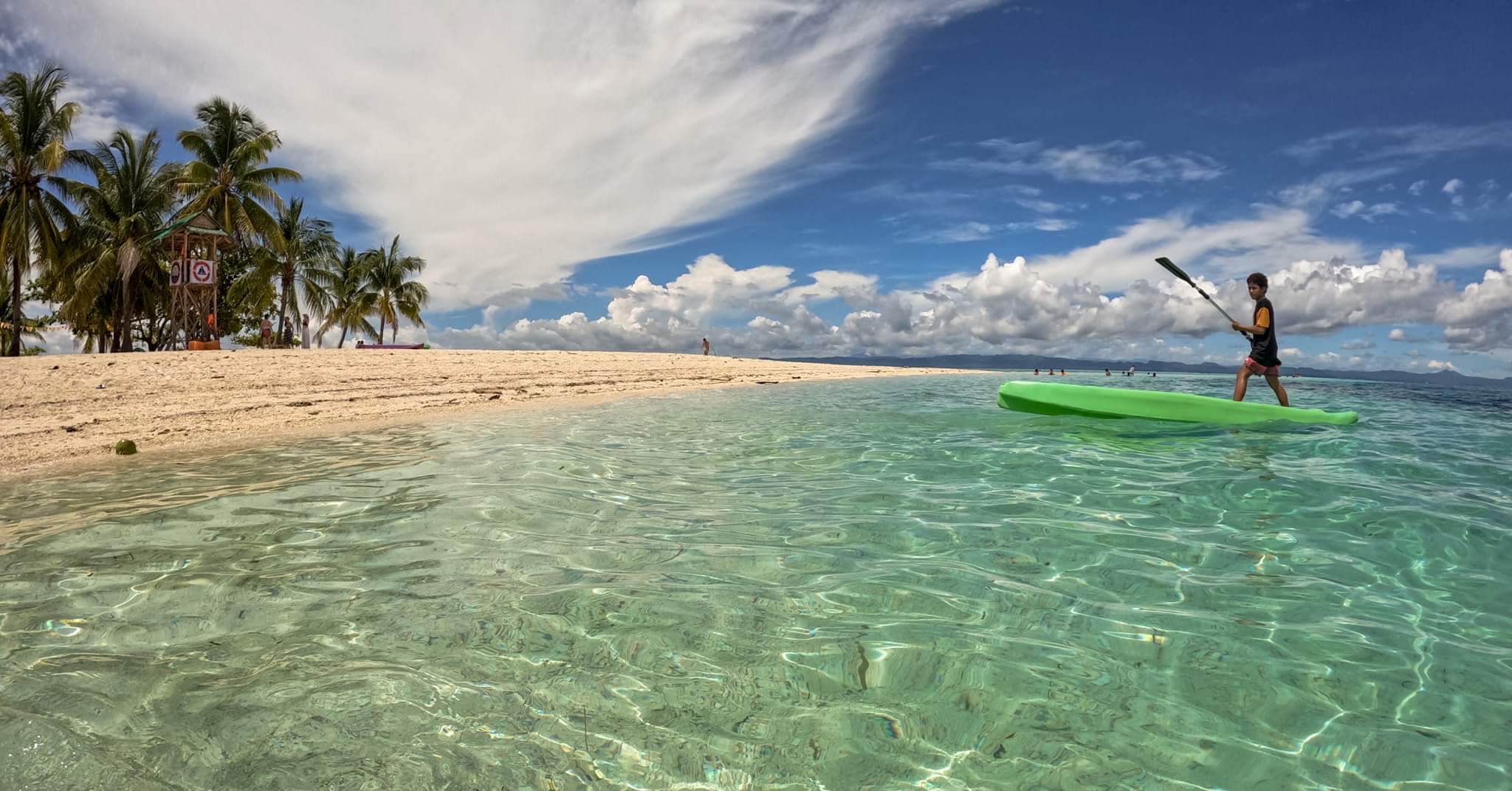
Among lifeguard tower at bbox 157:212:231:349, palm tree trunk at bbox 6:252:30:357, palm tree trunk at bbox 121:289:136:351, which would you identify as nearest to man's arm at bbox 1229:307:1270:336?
lifeguard tower at bbox 157:212:231:349

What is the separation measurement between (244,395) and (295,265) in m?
31.8

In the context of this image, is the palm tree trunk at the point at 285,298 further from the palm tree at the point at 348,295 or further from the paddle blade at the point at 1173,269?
the paddle blade at the point at 1173,269

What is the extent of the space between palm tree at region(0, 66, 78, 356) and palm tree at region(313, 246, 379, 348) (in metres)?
17.1

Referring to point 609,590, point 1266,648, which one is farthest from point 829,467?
point 1266,648

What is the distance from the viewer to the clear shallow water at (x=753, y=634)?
6.39ft

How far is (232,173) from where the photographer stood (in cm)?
2884

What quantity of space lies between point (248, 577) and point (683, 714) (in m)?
2.56

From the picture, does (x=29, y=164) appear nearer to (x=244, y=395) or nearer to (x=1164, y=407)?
(x=244, y=395)

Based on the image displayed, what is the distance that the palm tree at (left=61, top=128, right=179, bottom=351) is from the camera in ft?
85.8

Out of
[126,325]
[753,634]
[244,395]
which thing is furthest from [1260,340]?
[126,325]

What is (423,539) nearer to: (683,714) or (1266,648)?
(683,714)

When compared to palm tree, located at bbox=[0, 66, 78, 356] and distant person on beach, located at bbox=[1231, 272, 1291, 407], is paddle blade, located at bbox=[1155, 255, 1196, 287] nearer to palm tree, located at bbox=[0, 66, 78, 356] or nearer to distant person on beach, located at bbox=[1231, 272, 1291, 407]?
distant person on beach, located at bbox=[1231, 272, 1291, 407]

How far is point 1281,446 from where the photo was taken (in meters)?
7.98

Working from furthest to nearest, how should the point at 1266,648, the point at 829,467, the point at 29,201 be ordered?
the point at 29,201
the point at 829,467
the point at 1266,648
